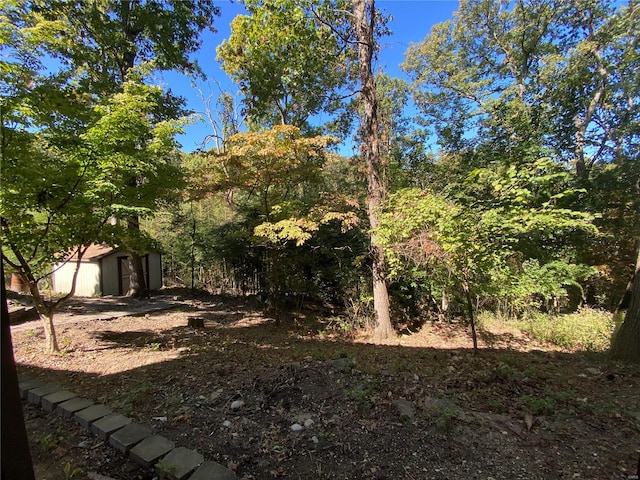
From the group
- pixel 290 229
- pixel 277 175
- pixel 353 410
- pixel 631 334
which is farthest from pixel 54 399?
pixel 631 334

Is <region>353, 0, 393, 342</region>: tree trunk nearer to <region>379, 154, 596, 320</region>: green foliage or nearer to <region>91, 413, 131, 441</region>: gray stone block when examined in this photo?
<region>379, 154, 596, 320</region>: green foliage

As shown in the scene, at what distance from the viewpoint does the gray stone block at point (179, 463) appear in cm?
173

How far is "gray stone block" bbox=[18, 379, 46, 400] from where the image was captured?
112 inches

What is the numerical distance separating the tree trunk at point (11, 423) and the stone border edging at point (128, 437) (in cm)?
66

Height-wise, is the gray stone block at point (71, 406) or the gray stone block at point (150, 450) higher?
the gray stone block at point (71, 406)

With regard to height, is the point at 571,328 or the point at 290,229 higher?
the point at 290,229

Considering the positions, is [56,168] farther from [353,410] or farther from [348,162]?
[348,162]

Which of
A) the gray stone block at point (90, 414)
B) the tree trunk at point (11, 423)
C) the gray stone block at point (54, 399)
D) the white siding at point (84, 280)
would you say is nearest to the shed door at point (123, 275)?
the white siding at point (84, 280)

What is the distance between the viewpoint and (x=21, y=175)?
10.2 feet

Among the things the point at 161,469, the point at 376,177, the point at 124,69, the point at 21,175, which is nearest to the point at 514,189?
the point at 376,177

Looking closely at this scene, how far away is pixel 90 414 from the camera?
241 centimetres

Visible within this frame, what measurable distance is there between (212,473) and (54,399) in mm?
1966

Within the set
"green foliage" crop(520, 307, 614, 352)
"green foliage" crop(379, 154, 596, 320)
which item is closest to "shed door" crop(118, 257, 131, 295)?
"green foliage" crop(379, 154, 596, 320)

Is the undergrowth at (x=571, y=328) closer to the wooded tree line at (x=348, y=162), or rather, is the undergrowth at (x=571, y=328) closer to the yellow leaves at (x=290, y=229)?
the wooded tree line at (x=348, y=162)
